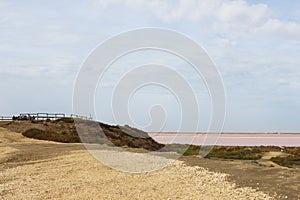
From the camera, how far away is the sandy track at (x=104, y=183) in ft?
48.5

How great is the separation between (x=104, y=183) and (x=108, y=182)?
0.73ft

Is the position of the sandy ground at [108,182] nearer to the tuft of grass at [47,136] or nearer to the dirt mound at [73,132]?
the tuft of grass at [47,136]

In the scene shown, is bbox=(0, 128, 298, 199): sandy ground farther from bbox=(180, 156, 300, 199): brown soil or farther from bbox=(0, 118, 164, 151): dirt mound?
bbox=(0, 118, 164, 151): dirt mound

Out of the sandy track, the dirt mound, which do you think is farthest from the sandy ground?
the dirt mound

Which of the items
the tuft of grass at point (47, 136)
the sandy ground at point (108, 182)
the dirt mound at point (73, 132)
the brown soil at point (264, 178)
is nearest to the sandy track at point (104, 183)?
the sandy ground at point (108, 182)

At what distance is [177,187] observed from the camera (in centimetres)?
1573

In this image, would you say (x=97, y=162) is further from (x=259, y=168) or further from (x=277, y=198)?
(x=277, y=198)

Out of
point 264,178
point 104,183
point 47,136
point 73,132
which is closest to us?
point 264,178

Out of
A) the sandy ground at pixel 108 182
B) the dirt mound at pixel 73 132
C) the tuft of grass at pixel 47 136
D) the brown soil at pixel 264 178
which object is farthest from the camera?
the dirt mound at pixel 73 132

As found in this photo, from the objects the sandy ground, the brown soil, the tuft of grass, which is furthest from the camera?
the tuft of grass

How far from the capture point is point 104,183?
1673 cm

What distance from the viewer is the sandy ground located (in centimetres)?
1477

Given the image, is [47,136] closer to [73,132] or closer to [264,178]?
[73,132]

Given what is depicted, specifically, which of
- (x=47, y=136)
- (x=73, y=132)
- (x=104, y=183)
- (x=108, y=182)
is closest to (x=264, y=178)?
(x=108, y=182)
